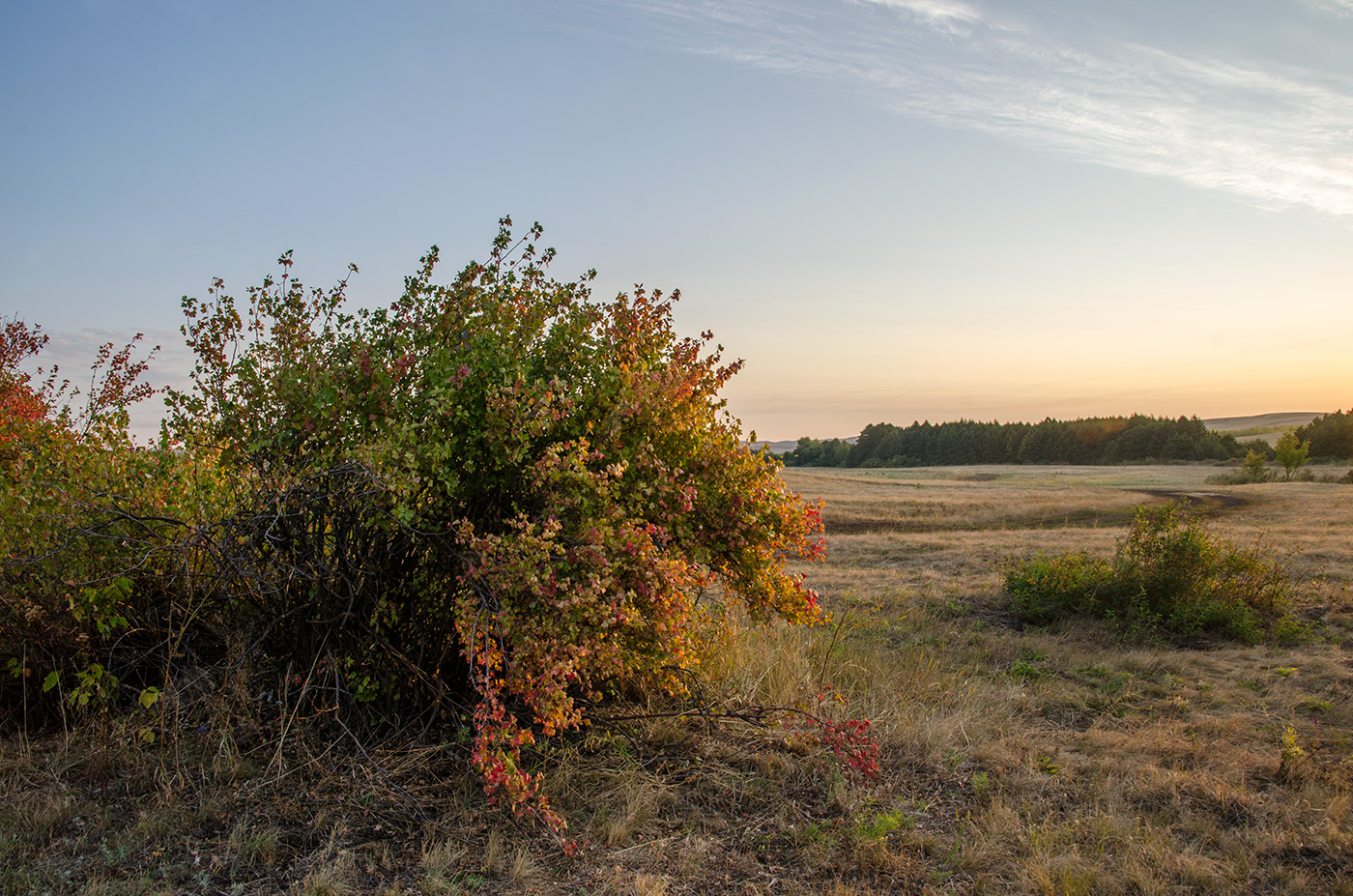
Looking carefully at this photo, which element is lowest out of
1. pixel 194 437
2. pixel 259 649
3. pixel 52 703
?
pixel 52 703

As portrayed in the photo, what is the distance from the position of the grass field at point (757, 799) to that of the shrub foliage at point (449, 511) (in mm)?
420

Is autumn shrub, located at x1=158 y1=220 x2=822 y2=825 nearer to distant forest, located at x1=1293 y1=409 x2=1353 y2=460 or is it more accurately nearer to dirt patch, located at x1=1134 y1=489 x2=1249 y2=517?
dirt patch, located at x1=1134 y1=489 x2=1249 y2=517

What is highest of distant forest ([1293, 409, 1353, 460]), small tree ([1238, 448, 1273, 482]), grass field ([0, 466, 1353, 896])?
distant forest ([1293, 409, 1353, 460])

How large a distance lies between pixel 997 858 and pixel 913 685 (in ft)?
9.11

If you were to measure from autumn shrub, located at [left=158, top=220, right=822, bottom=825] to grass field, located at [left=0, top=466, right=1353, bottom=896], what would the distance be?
462 millimetres

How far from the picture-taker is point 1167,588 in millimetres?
10867

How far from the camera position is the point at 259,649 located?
5.17 metres

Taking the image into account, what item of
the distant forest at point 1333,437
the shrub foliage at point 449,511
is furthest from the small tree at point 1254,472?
the shrub foliage at point 449,511

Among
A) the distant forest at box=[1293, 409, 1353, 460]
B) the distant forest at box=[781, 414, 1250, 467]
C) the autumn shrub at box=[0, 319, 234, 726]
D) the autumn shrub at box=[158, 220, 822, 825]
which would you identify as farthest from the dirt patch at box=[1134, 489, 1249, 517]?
the distant forest at box=[781, 414, 1250, 467]

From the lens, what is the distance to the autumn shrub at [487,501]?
4.33m

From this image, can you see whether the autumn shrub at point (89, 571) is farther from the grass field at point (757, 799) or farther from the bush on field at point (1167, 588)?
the bush on field at point (1167, 588)

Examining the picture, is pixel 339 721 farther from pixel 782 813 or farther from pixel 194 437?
pixel 782 813

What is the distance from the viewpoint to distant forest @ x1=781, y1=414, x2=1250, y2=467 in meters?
78.9

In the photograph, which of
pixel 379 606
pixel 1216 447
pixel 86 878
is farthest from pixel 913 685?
pixel 1216 447
